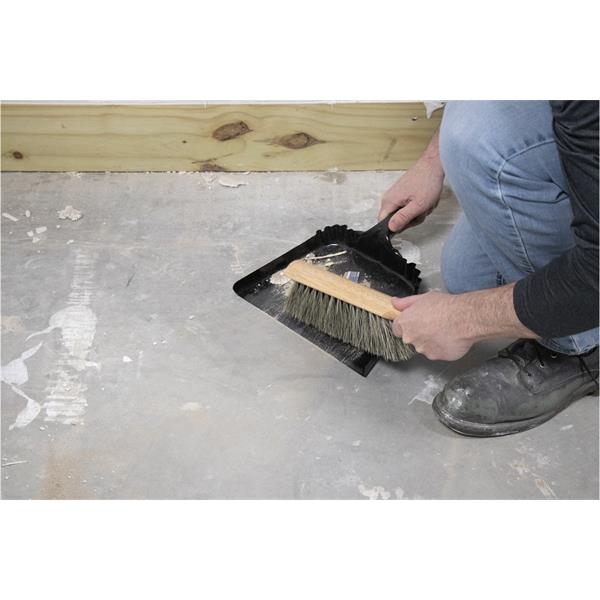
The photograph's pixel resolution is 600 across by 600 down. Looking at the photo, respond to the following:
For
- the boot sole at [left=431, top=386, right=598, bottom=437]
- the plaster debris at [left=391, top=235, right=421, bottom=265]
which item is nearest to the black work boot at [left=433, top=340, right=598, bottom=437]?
the boot sole at [left=431, top=386, right=598, bottom=437]

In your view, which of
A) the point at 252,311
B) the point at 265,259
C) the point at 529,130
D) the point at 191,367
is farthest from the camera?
the point at 265,259

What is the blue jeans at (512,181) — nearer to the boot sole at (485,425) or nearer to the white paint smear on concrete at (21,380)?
the boot sole at (485,425)

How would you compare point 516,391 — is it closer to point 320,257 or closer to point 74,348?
point 320,257

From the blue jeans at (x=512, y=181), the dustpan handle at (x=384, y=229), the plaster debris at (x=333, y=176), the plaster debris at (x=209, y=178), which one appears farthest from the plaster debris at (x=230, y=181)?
the blue jeans at (x=512, y=181)

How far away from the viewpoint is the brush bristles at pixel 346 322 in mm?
1195

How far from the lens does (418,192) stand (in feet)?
4.33

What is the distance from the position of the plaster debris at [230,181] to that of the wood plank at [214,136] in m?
0.03

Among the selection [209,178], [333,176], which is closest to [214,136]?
[209,178]

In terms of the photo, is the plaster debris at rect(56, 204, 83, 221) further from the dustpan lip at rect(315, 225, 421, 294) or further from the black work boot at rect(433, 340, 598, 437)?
the black work boot at rect(433, 340, 598, 437)

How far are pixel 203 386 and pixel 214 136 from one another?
66 cm

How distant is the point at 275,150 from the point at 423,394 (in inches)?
28.6

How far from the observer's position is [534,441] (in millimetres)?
1162
